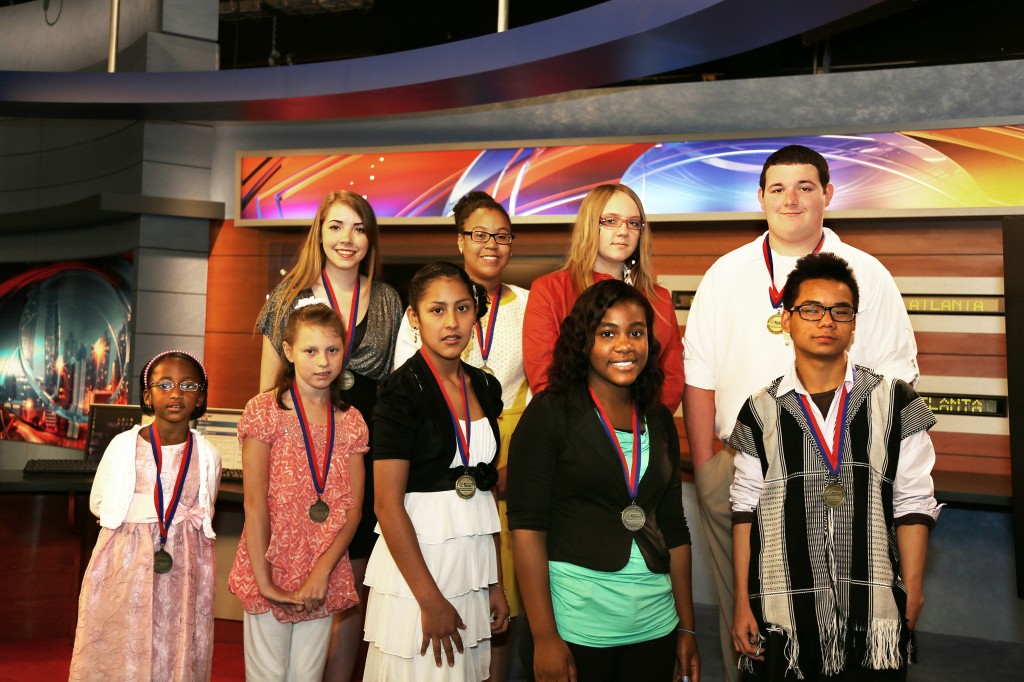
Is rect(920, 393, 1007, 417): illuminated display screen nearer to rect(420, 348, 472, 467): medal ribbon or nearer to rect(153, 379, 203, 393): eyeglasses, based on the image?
rect(420, 348, 472, 467): medal ribbon

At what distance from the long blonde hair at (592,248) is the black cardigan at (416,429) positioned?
63 centimetres

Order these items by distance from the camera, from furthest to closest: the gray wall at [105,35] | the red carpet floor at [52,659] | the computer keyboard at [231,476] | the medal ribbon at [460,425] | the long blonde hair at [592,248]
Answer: the gray wall at [105,35] < the computer keyboard at [231,476] < the red carpet floor at [52,659] < the long blonde hair at [592,248] < the medal ribbon at [460,425]

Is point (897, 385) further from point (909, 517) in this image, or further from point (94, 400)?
point (94, 400)

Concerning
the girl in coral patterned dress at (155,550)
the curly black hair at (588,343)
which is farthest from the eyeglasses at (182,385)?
the curly black hair at (588,343)

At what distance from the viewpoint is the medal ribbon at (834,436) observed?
2059mm

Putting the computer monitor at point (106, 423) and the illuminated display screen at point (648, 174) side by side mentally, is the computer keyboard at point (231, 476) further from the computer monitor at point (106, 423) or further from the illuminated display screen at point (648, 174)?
the illuminated display screen at point (648, 174)

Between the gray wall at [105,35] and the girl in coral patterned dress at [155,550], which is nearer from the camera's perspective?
the girl in coral patterned dress at [155,550]

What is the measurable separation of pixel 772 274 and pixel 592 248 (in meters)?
0.52

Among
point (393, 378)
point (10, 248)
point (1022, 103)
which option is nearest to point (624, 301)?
point (393, 378)

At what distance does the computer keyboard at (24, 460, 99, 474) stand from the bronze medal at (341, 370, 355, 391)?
2.08 metres

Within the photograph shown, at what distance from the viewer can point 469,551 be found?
217 cm

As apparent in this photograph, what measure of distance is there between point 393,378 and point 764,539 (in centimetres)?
98

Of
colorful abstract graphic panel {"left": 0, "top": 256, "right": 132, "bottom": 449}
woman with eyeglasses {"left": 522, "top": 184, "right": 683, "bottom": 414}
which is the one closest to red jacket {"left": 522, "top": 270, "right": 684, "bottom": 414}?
woman with eyeglasses {"left": 522, "top": 184, "right": 683, "bottom": 414}

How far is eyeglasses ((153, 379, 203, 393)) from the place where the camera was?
285 centimetres
